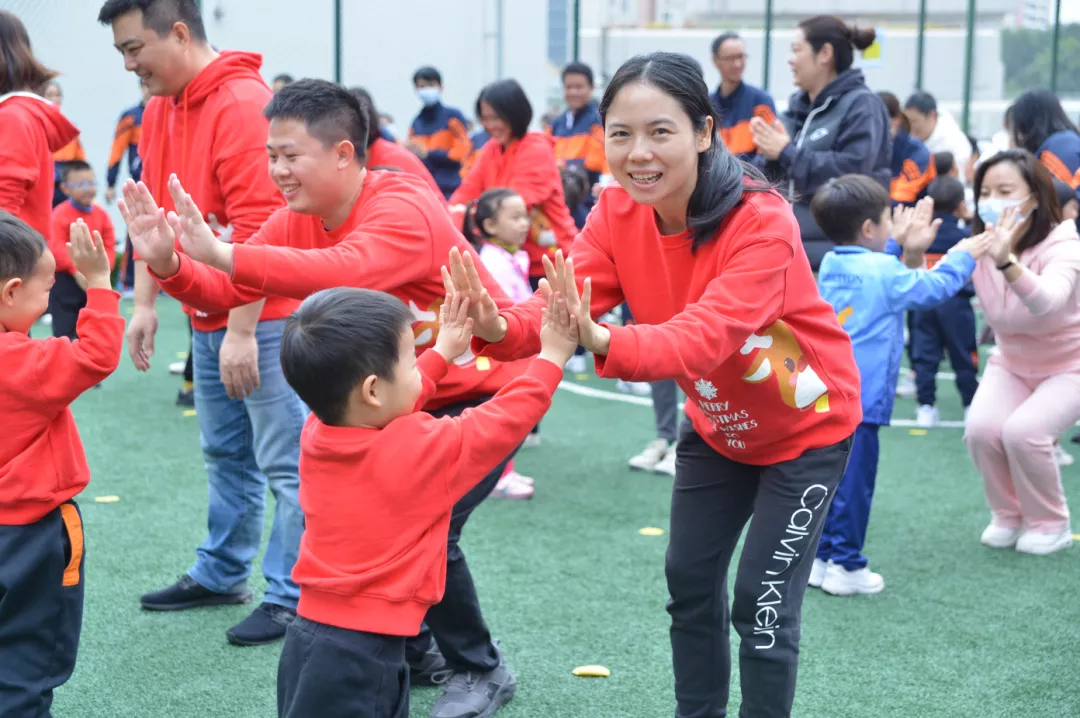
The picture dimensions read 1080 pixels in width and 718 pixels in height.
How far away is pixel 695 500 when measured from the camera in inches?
124

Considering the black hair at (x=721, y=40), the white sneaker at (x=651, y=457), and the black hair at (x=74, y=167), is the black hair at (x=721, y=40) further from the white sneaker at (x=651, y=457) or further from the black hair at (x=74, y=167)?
the black hair at (x=74, y=167)

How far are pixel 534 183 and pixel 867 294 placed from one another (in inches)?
120

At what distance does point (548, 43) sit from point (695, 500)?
15381mm

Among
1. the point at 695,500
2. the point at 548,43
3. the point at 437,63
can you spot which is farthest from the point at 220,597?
the point at 548,43

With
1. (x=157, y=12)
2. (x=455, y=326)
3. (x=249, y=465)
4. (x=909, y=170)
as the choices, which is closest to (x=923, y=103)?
(x=909, y=170)

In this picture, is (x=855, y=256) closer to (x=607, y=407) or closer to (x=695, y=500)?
(x=695, y=500)

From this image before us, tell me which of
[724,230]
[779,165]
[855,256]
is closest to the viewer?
[724,230]

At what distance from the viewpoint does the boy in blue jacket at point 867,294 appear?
4.36m

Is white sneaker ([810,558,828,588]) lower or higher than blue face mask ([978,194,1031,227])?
lower

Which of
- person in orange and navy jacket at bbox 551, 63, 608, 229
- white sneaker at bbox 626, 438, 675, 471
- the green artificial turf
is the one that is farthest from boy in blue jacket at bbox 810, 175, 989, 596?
person in orange and navy jacket at bbox 551, 63, 608, 229

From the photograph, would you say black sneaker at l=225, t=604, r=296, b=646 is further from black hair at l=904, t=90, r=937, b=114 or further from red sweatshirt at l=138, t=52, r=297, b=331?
black hair at l=904, t=90, r=937, b=114

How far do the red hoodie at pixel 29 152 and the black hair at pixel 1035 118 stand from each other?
17.6 ft

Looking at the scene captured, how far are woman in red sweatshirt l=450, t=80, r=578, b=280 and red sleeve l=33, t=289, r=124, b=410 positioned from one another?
419cm

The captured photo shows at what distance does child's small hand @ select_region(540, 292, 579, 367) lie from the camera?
2508 millimetres
